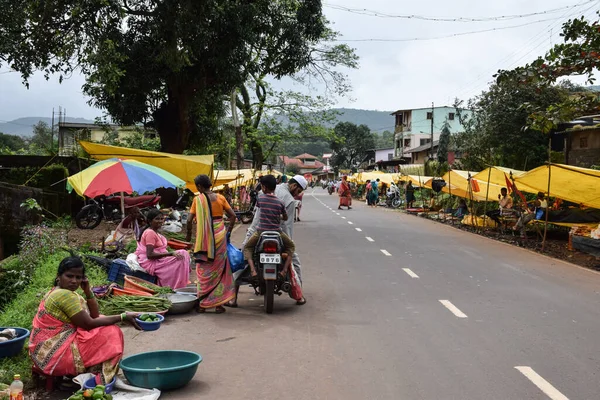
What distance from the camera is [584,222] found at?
17.0 meters

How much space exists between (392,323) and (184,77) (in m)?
13.8

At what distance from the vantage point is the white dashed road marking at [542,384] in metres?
4.77

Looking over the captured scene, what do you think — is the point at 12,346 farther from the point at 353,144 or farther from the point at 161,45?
the point at 353,144

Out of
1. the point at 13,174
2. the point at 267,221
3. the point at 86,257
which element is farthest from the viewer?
the point at 13,174

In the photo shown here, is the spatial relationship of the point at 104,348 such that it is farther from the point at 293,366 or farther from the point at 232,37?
the point at 232,37

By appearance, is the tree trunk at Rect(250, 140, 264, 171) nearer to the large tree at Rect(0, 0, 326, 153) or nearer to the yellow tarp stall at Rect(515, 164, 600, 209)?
the large tree at Rect(0, 0, 326, 153)

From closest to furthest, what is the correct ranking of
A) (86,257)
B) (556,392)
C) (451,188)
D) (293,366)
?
(556,392), (293,366), (86,257), (451,188)

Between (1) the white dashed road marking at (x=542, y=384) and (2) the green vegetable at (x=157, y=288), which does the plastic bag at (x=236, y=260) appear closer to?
(2) the green vegetable at (x=157, y=288)

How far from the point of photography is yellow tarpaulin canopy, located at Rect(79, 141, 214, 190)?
16500mm

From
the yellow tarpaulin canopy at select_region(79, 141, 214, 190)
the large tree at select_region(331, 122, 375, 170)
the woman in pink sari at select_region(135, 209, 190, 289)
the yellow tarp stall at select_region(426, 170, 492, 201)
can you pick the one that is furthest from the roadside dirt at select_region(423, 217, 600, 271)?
the large tree at select_region(331, 122, 375, 170)

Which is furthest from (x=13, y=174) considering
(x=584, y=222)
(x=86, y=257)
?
(x=584, y=222)

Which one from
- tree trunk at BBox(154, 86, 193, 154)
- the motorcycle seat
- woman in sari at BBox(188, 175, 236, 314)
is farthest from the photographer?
tree trunk at BBox(154, 86, 193, 154)

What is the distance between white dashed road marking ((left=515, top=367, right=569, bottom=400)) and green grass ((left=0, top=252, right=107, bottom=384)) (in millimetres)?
4301

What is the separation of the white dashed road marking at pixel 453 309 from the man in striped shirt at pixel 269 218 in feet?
7.47
